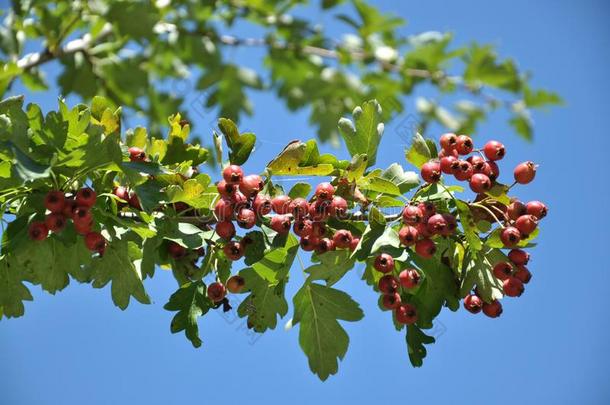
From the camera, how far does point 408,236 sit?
208cm

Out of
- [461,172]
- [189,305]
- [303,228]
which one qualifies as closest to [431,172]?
[461,172]

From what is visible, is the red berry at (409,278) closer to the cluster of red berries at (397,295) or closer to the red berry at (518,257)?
the cluster of red berries at (397,295)

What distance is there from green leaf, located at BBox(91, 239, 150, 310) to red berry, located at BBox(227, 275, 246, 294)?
279 millimetres

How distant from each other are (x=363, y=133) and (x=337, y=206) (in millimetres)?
320

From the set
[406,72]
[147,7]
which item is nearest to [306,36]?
[406,72]

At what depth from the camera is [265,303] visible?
235cm

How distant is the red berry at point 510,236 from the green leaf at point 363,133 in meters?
0.45

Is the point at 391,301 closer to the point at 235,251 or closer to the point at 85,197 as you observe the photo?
the point at 235,251

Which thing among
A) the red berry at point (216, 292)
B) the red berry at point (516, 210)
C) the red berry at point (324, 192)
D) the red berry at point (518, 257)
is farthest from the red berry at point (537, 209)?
the red berry at point (216, 292)

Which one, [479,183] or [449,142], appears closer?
[479,183]

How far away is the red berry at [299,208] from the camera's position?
2.13 m

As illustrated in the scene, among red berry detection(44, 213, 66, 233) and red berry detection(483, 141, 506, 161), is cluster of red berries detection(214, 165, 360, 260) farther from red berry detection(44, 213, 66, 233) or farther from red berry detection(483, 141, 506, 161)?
red berry detection(483, 141, 506, 161)

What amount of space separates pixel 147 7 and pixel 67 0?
32.4 inches

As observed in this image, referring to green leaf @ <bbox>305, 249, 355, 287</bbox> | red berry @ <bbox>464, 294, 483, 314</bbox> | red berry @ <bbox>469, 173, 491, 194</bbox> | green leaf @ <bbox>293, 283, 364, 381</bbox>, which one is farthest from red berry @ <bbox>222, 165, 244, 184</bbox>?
red berry @ <bbox>464, 294, 483, 314</bbox>
